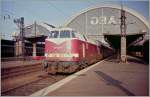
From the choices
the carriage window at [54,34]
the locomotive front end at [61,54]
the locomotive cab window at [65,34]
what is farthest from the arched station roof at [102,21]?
the locomotive front end at [61,54]

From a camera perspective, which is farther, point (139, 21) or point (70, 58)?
point (139, 21)

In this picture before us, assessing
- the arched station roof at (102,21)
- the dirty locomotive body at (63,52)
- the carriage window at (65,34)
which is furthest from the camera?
the arched station roof at (102,21)

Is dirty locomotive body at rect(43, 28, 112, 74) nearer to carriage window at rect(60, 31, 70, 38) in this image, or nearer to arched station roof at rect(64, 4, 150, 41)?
carriage window at rect(60, 31, 70, 38)

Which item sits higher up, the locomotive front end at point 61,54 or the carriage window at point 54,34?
the carriage window at point 54,34

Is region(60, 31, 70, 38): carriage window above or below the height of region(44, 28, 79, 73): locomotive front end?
above

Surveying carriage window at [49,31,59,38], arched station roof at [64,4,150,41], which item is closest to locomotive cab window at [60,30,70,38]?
carriage window at [49,31,59,38]

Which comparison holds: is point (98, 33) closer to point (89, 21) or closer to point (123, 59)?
point (89, 21)

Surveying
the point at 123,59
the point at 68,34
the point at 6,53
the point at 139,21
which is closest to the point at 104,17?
the point at 139,21

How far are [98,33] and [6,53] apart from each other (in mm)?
24585

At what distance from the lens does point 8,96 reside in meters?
10.3

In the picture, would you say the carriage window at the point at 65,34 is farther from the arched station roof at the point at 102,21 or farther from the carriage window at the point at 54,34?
the arched station roof at the point at 102,21

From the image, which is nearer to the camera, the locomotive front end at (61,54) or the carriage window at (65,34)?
the locomotive front end at (61,54)

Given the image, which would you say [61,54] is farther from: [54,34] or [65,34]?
[54,34]

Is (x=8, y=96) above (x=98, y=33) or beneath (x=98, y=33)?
beneath
